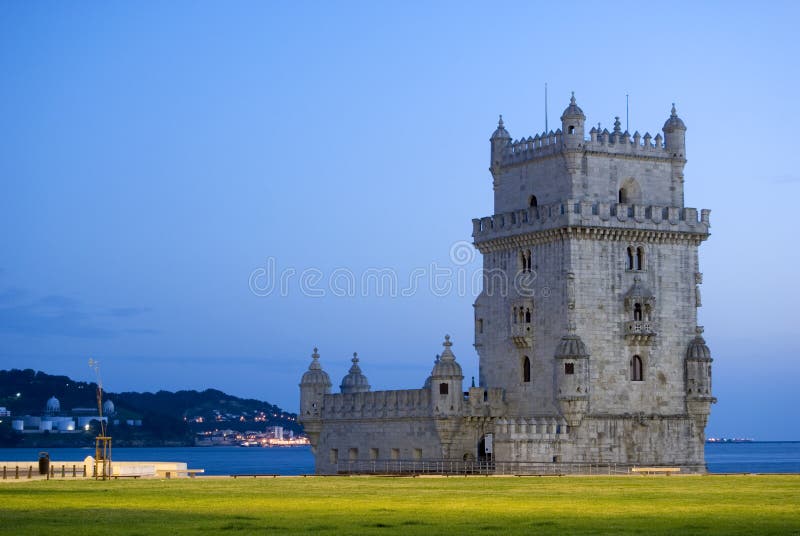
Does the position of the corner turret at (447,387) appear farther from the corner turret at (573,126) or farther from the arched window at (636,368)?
the corner turret at (573,126)

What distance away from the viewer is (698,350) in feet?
298

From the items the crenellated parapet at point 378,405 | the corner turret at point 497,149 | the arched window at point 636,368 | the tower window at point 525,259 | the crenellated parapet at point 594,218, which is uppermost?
the corner turret at point 497,149

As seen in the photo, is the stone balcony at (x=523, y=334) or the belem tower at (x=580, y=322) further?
the stone balcony at (x=523, y=334)

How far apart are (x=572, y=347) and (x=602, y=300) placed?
3.57 meters

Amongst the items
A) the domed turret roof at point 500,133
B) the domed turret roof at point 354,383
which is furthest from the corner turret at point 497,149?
the domed turret roof at point 354,383

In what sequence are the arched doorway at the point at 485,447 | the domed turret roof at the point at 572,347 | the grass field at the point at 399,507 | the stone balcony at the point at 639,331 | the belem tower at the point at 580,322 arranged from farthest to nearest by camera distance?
the arched doorway at the point at 485,447 < the stone balcony at the point at 639,331 < the belem tower at the point at 580,322 < the domed turret roof at the point at 572,347 < the grass field at the point at 399,507

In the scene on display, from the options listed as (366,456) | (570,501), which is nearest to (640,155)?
(366,456)

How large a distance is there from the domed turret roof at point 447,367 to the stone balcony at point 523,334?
3551 millimetres

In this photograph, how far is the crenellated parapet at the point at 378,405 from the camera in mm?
93812

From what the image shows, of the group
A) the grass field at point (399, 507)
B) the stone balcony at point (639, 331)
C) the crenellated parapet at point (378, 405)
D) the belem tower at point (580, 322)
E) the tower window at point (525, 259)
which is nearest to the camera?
the grass field at point (399, 507)

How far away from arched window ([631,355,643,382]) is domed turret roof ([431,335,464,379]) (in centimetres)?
941

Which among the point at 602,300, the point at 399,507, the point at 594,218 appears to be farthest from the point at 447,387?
the point at 399,507

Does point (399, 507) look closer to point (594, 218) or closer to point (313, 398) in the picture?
point (594, 218)

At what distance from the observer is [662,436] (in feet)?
294
